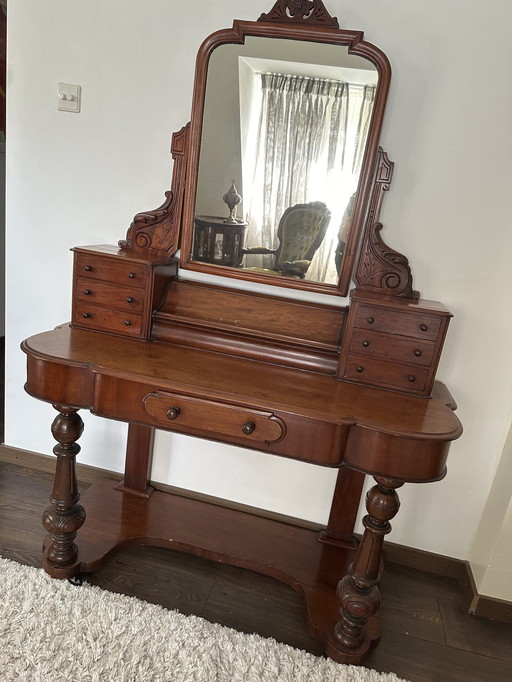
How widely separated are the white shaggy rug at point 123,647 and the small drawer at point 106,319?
89cm

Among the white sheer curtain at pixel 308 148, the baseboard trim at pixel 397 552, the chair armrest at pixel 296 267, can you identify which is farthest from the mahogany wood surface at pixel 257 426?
the white sheer curtain at pixel 308 148

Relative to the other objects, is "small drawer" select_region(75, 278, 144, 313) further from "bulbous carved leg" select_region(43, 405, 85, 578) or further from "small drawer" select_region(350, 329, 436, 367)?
"small drawer" select_region(350, 329, 436, 367)

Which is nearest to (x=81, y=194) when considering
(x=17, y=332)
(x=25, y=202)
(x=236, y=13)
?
(x=25, y=202)

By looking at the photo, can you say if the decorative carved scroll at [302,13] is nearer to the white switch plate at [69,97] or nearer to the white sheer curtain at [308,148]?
the white sheer curtain at [308,148]

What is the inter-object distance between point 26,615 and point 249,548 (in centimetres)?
78

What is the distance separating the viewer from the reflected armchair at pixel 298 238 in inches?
68.2

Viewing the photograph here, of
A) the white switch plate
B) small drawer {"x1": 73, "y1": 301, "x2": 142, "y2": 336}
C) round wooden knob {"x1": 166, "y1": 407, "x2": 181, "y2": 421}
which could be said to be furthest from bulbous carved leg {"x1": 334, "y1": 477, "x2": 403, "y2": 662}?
the white switch plate

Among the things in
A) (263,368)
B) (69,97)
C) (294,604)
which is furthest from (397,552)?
(69,97)

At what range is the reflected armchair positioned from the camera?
1732 mm

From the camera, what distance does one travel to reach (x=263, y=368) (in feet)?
5.47

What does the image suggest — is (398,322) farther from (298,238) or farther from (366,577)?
(366,577)

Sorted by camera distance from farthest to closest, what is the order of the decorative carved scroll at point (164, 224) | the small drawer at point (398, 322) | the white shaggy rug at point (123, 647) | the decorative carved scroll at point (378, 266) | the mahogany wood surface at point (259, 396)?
the decorative carved scroll at point (164, 224)
the decorative carved scroll at point (378, 266)
the small drawer at point (398, 322)
the white shaggy rug at point (123, 647)
the mahogany wood surface at point (259, 396)

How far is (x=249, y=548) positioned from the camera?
1.92m

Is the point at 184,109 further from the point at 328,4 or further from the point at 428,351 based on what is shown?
the point at 428,351
